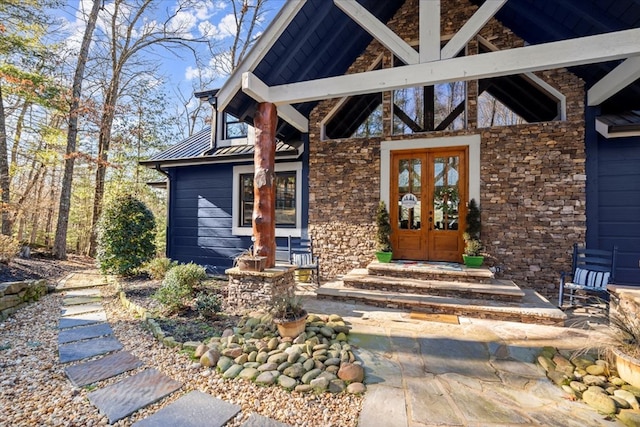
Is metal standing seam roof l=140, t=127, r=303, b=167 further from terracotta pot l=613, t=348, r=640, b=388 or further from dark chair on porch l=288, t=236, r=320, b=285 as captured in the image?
terracotta pot l=613, t=348, r=640, b=388

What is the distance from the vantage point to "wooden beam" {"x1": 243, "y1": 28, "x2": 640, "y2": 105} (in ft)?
10.5

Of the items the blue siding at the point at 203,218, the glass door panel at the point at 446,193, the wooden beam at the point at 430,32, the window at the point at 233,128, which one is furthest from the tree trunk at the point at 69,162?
the glass door panel at the point at 446,193

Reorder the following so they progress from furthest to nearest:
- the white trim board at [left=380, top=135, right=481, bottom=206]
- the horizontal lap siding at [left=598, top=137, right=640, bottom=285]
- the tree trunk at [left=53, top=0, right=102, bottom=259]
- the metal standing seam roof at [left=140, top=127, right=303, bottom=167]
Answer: the tree trunk at [left=53, top=0, right=102, bottom=259]
the metal standing seam roof at [left=140, top=127, right=303, bottom=167]
the white trim board at [left=380, top=135, right=481, bottom=206]
the horizontal lap siding at [left=598, top=137, right=640, bottom=285]

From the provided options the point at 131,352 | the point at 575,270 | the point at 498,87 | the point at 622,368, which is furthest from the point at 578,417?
the point at 498,87

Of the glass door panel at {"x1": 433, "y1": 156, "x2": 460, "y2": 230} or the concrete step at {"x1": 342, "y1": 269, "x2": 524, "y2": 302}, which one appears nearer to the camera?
the concrete step at {"x1": 342, "y1": 269, "x2": 524, "y2": 302}

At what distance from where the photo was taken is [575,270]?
182 inches

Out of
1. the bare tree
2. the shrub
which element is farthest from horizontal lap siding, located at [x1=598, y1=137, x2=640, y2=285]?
the bare tree

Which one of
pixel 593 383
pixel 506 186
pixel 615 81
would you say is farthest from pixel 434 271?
pixel 615 81

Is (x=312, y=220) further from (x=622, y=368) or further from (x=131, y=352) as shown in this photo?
(x=622, y=368)

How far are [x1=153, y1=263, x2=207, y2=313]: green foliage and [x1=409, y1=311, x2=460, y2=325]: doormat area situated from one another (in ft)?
10.3

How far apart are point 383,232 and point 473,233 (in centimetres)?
153

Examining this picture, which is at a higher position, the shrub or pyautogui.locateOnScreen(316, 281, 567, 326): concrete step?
the shrub

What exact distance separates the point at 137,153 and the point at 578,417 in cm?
1447

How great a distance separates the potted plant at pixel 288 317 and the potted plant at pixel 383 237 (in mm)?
2639
